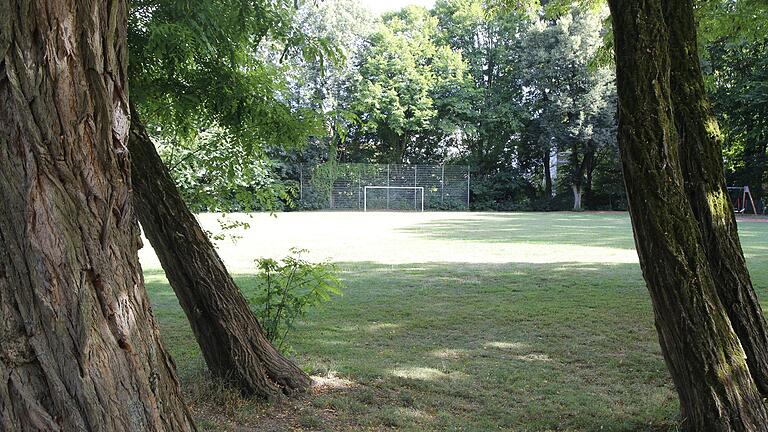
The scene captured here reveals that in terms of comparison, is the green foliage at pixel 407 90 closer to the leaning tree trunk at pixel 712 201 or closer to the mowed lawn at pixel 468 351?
the mowed lawn at pixel 468 351

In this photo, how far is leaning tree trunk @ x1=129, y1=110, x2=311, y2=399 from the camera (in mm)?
4160

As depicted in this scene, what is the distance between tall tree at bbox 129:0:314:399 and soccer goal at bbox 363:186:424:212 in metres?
36.8

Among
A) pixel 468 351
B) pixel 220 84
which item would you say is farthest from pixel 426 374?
pixel 220 84

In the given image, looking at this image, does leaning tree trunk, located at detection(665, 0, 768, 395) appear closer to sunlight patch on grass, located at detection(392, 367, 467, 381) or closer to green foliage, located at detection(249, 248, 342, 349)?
sunlight patch on grass, located at detection(392, 367, 467, 381)

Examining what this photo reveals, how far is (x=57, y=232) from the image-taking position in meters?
1.82

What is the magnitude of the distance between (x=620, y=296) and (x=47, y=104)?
29.2ft

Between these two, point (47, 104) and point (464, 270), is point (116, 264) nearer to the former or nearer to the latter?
point (47, 104)

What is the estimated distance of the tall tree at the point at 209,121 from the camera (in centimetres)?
427

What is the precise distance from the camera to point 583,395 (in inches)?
201

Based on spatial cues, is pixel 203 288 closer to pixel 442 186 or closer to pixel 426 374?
pixel 426 374

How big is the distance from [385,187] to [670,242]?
4011cm

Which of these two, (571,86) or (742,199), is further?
(571,86)

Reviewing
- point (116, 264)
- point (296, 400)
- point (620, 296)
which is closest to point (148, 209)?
point (296, 400)

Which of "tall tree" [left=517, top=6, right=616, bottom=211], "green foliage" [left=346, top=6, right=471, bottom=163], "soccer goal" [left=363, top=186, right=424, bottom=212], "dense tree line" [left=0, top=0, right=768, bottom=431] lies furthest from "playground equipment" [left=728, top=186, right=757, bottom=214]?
"dense tree line" [left=0, top=0, right=768, bottom=431]
